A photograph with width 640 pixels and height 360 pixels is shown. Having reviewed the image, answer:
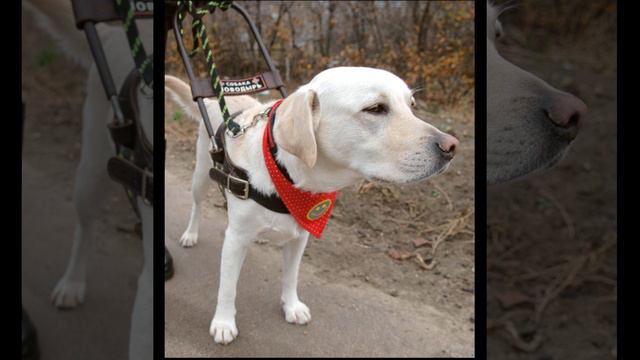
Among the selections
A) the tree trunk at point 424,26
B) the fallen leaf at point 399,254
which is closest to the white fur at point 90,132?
the fallen leaf at point 399,254

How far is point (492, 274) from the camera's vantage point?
80cm

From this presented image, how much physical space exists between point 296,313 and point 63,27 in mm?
1410

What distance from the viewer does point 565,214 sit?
755mm

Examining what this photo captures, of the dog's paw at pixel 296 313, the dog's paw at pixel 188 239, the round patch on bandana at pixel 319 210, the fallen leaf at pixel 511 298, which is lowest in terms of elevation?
the dog's paw at pixel 296 313

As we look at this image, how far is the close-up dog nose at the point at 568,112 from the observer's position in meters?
0.73

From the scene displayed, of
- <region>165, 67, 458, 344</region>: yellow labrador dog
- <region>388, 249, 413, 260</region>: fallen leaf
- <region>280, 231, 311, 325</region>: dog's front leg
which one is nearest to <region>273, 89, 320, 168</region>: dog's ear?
<region>165, 67, 458, 344</region>: yellow labrador dog

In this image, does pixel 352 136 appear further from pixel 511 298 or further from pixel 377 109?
pixel 511 298

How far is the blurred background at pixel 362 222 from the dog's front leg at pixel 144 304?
0.95 m

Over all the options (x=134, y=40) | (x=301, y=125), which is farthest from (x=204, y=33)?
(x=134, y=40)

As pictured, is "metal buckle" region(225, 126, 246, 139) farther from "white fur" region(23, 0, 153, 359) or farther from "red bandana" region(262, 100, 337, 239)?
"white fur" region(23, 0, 153, 359)

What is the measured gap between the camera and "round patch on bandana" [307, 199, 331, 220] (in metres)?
1.38

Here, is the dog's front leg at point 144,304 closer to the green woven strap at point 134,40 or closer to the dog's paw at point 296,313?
the green woven strap at point 134,40
